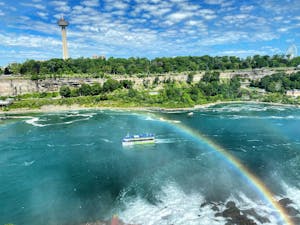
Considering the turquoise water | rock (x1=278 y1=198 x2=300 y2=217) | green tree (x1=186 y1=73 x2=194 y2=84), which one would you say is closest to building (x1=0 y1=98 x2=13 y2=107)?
the turquoise water

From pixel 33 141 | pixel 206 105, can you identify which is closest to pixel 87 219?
pixel 33 141

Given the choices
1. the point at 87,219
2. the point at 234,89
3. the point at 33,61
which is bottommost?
the point at 87,219

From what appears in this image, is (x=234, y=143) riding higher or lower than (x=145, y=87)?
lower

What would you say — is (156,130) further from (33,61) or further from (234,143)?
(33,61)

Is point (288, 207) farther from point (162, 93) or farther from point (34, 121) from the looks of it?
point (162, 93)

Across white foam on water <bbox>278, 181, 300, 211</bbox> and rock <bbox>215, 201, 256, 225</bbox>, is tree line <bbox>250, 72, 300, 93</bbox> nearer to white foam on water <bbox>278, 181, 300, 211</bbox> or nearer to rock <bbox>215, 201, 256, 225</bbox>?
white foam on water <bbox>278, 181, 300, 211</bbox>

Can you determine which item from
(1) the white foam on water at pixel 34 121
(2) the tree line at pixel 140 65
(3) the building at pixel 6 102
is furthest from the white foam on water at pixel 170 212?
(2) the tree line at pixel 140 65

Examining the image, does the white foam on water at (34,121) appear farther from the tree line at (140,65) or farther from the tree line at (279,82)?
the tree line at (279,82)
